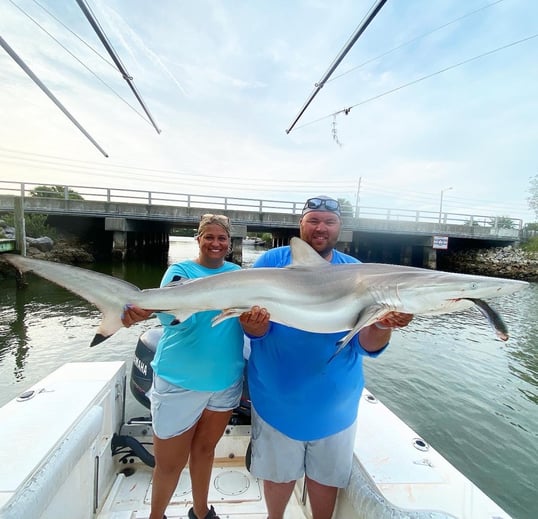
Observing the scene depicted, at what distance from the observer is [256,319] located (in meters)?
2.02

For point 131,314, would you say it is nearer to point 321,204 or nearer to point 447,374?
point 321,204

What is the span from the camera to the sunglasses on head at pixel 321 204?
2451 mm

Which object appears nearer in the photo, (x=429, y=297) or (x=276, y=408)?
(x=429, y=297)

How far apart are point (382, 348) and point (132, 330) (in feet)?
28.2

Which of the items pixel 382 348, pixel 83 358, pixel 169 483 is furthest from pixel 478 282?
pixel 83 358

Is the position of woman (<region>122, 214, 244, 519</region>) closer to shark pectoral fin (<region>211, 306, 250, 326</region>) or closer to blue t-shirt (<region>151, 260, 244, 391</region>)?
blue t-shirt (<region>151, 260, 244, 391</region>)

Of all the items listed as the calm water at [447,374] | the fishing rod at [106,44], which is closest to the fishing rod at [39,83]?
the fishing rod at [106,44]

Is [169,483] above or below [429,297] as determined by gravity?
below

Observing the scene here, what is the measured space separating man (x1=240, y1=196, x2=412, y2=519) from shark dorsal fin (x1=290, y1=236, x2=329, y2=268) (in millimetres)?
444

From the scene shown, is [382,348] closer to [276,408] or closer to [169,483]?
[276,408]

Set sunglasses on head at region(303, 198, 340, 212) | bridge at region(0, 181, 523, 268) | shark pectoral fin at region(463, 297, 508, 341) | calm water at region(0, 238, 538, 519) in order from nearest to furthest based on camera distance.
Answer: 1. shark pectoral fin at region(463, 297, 508, 341)
2. sunglasses on head at region(303, 198, 340, 212)
3. calm water at region(0, 238, 538, 519)
4. bridge at region(0, 181, 523, 268)

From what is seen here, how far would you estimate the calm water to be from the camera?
468 cm

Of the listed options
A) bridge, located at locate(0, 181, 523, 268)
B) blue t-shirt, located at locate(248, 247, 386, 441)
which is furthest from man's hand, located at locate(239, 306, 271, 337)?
bridge, located at locate(0, 181, 523, 268)

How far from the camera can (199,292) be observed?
6.69ft
